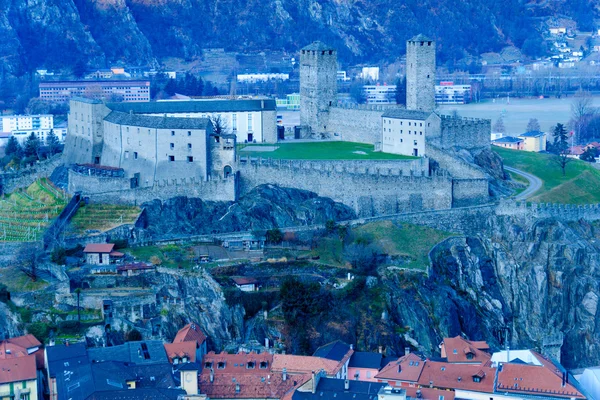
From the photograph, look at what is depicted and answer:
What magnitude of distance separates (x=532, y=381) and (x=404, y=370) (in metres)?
5.42

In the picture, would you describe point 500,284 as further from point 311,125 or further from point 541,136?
point 541,136

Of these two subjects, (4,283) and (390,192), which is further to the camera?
(390,192)

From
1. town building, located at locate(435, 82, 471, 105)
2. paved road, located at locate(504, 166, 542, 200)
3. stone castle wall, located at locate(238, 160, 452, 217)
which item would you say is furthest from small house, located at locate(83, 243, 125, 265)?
town building, located at locate(435, 82, 471, 105)

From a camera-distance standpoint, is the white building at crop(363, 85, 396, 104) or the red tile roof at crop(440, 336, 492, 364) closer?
the red tile roof at crop(440, 336, 492, 364)

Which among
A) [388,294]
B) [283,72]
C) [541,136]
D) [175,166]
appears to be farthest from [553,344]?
[283,72]

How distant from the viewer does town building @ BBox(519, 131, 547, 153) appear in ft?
361

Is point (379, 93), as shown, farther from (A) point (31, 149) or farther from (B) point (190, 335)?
(B) point (190, 335)

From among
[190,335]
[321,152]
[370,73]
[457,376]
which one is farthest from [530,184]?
[370,73]

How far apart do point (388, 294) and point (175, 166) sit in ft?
53.1

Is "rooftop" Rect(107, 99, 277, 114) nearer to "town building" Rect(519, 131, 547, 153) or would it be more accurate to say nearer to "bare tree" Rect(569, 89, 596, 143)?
"town building" Rect(519, 131, 547, 153)

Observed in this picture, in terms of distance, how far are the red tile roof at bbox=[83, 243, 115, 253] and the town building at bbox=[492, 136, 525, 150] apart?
4496cm

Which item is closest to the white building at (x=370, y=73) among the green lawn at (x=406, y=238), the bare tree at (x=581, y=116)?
the bare tree at (x=581, y=116)

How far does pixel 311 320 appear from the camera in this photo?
65188 millimetres

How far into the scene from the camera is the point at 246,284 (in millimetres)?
66750
